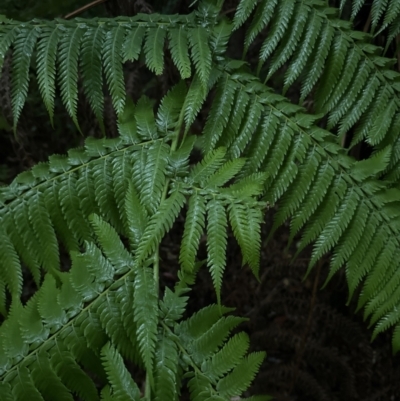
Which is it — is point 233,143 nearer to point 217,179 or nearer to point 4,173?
point 217,179

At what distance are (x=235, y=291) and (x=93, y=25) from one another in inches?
67.7

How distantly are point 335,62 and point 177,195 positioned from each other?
0.74 m

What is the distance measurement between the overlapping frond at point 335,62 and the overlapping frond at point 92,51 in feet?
0.76

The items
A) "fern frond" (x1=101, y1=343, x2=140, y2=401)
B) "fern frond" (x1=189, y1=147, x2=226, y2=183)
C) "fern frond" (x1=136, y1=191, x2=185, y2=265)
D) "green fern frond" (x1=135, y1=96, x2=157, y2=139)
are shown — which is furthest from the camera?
"green fern frond" (x1=135, y1=96, x2=157, y2=139)

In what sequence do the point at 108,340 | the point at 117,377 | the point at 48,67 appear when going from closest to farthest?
the point at 117,377 → the point at 108,340 → the point at 48,67

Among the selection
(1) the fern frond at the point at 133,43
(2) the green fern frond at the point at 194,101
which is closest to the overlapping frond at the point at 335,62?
(2) the green fern frond at the point at 194,101

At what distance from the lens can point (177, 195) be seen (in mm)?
1487

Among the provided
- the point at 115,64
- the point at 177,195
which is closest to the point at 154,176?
the point at 177,195

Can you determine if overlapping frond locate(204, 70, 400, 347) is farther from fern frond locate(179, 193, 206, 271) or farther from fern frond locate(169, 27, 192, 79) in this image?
fern frond locate(179, 193, 206, 271)

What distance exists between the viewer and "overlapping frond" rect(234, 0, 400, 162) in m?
1.72

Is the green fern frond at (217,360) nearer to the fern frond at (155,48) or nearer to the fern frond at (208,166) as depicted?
the fern frond at (208,166)

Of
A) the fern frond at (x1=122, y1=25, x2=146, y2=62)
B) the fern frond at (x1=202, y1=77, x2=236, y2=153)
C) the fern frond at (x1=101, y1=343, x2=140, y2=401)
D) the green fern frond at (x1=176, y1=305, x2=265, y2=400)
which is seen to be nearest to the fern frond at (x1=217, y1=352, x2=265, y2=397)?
the green fern frond at (x1=176, y1=305, x2=265, y2=400)

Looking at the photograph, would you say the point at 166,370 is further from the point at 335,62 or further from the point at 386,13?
the point at 386,13

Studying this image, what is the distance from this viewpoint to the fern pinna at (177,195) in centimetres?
134
